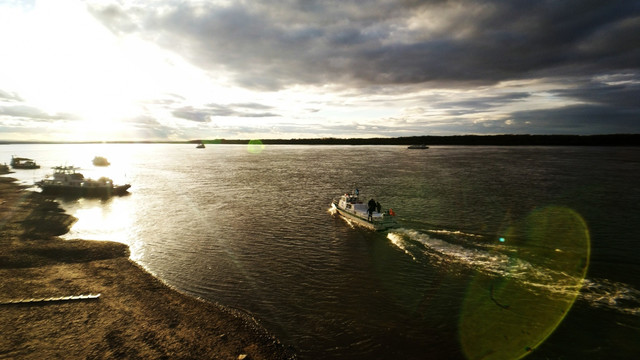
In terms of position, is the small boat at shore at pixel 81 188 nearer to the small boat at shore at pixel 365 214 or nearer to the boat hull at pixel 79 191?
the boat hull at pixel 79 191

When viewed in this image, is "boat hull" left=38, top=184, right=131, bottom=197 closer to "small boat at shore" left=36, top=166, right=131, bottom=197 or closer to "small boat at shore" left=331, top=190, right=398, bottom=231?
"small boat at shore" left=36, top=166, right=131, bottom=197

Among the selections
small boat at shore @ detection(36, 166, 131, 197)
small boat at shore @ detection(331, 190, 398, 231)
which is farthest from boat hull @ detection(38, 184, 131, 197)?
small boat at shore @ detection(331, 190, 398, 231)

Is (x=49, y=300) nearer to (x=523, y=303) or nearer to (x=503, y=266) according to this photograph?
(x=523, y=303)

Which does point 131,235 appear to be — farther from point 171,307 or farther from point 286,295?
point 286,295

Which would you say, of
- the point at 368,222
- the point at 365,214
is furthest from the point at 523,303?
the point at 365,214

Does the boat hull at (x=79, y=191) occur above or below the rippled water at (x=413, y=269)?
above

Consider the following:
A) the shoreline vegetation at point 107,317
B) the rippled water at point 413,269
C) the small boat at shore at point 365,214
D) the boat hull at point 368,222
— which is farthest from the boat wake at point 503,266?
the shoreline vegetation at point 107,317

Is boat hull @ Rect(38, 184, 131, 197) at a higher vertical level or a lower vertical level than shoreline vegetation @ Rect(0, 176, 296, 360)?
higher
